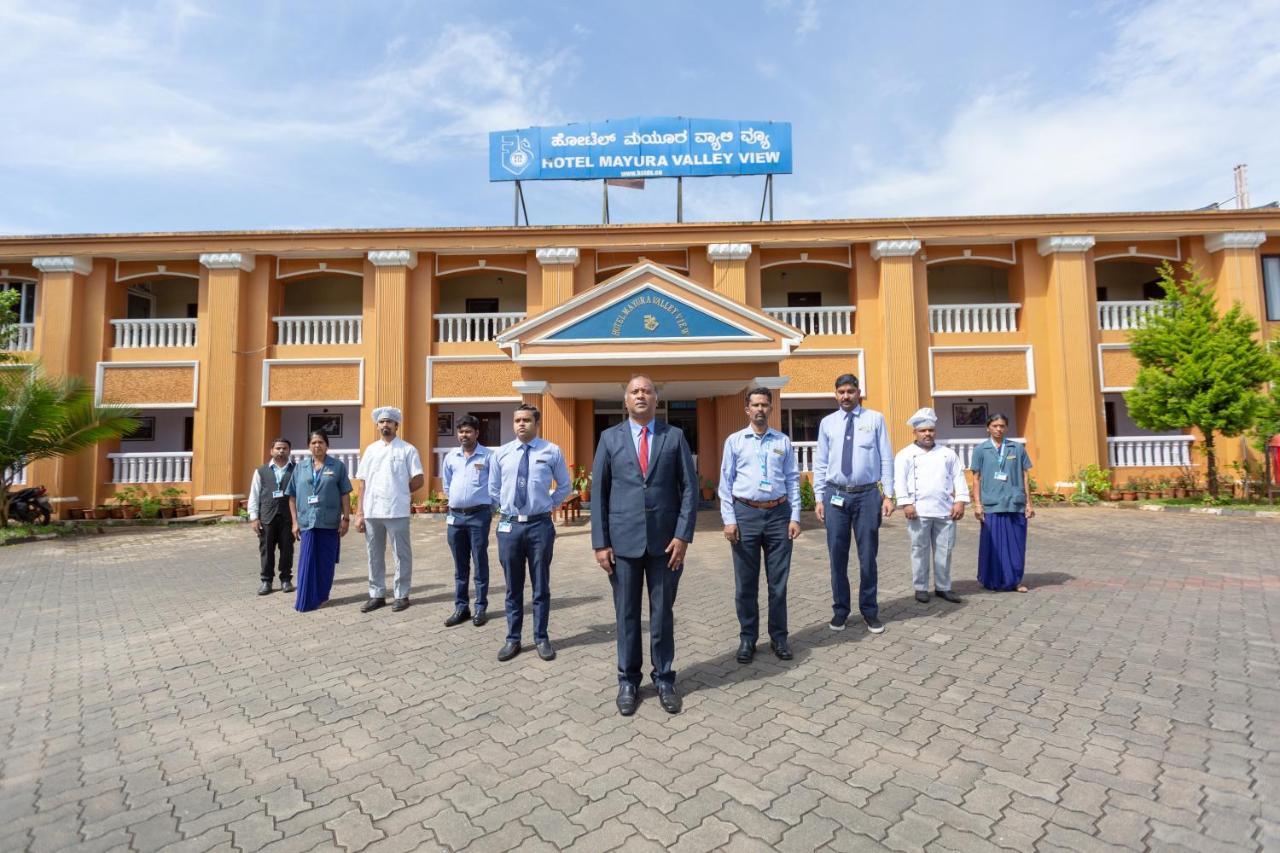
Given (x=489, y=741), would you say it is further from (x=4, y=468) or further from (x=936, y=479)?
(x=4, y=468)

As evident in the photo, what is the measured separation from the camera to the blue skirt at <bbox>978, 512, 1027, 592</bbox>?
19.0 feet

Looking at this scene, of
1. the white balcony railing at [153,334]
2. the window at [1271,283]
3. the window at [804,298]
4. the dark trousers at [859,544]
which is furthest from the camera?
the window at [804,298]

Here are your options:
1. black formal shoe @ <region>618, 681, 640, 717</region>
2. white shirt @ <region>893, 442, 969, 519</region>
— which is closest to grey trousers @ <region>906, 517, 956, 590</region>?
white shirt @ <region>893, 442, 969, 519</region>

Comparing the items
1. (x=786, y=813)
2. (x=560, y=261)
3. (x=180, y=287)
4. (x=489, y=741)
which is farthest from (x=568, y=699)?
(x=180, y=287)

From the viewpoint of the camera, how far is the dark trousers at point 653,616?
11.3 ft

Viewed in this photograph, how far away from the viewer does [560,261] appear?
14.8 metres

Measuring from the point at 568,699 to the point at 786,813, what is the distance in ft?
5.06

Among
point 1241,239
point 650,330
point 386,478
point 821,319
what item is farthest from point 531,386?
point 1241,239

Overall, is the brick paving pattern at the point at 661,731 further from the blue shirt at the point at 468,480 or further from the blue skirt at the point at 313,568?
the blue shirt at the point at 468,480

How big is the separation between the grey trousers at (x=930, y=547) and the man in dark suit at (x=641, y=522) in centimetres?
302

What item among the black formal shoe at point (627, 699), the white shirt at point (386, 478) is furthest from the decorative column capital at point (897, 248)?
the black formal shoe at point (627, 699)

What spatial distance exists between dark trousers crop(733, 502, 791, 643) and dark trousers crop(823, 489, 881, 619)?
73cm

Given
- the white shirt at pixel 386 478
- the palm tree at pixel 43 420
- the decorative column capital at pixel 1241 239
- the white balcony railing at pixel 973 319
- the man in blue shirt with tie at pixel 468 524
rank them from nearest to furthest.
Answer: the man in blue shirt with tie at pixel 468 524 < the white shirt at pixel 386 478 < the palm tree at pixel 43 420 < the decorative column capital at pixel 1241 239 < the white balcony railing at pixel 973 319

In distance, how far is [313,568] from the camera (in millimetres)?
5699
